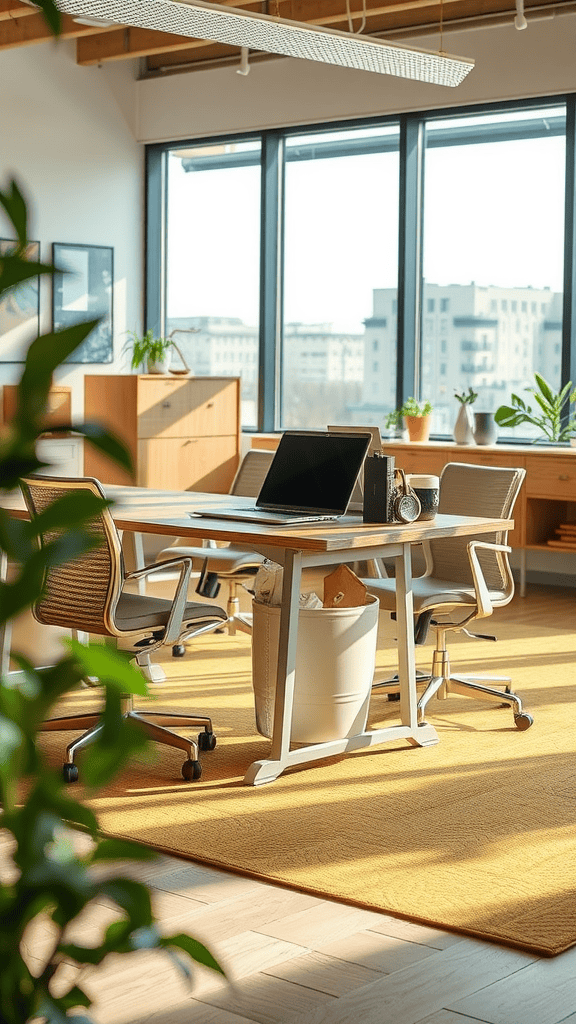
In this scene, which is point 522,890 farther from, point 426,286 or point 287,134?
point 287,134

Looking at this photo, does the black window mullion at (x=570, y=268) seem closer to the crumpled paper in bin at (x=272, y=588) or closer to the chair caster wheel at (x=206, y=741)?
the crumpled paper in bin at (x=272, y=588)

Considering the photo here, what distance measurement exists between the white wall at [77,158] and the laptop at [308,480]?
A: 4600 mm

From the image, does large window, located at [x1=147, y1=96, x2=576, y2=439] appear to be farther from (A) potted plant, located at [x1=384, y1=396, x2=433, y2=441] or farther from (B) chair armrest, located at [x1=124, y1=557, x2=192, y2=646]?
(B) chair armrest, located at [x1=124, y1=557, x2=192, y2=646]

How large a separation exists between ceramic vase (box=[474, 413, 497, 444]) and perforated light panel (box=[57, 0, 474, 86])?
229 cm

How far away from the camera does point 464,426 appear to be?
26.8ft

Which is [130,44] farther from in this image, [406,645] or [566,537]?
[406,645]

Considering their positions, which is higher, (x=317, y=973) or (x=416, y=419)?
(x=416, y=419)

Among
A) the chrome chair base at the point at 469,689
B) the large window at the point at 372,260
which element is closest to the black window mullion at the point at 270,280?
the large window at the point at 372,260

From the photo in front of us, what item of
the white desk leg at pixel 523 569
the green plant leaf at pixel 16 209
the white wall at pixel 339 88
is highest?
the white wall at pixel 339 88

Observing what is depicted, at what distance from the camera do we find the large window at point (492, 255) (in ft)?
27.1

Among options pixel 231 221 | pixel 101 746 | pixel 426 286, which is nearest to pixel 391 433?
pixel 426 286

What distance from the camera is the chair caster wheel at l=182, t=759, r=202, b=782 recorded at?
3926mm

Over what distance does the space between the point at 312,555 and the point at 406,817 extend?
0.87 m

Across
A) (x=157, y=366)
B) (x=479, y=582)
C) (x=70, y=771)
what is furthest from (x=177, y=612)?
(x=157, y=366)
